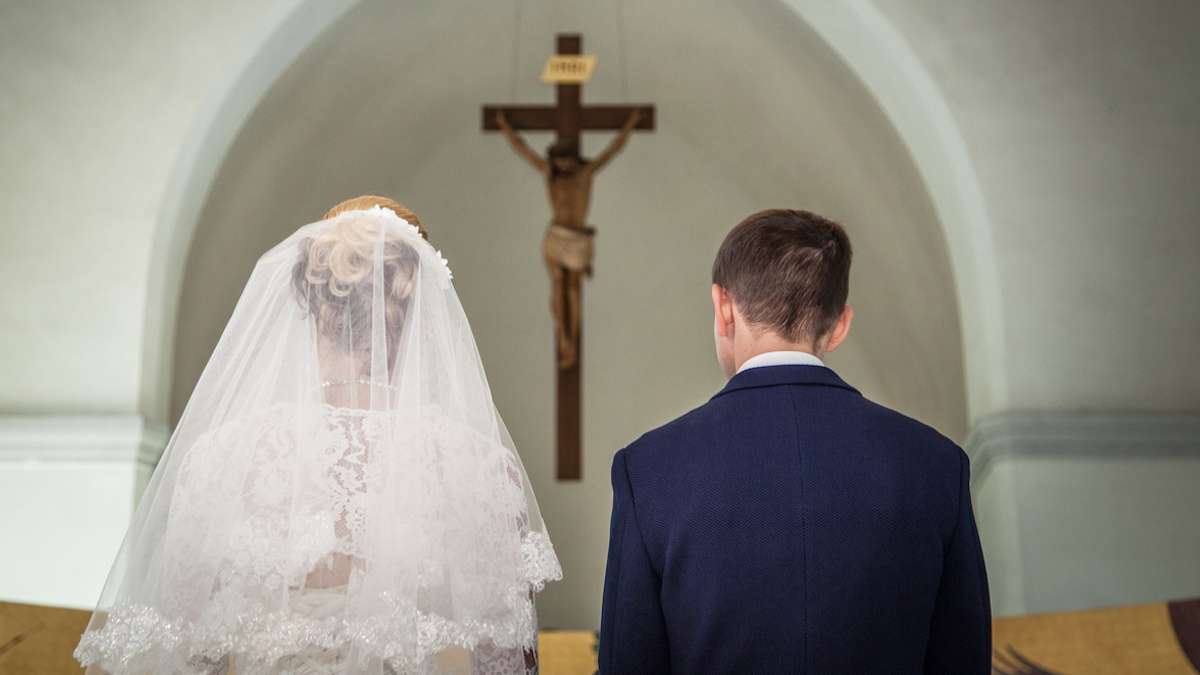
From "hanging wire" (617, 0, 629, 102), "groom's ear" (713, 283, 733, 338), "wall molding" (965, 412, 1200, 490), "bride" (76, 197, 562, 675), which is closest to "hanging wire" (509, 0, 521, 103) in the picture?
"hanging wire" (617, 0, 629, 102)

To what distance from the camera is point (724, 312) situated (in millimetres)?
2719

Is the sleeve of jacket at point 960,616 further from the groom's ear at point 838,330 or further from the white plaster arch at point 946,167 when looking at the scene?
the white plaster arch at point 946,167

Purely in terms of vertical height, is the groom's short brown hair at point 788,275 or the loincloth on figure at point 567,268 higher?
the loincloth on figure at point 567,268

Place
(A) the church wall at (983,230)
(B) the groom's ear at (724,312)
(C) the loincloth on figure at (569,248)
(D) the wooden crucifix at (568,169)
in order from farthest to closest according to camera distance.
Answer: (C) the loincloth on figure at (569,248) → (D) the wooden crucifix at (568,169) → (A) the church wall at (983,230) → (B) the groom's ear at (724,312)

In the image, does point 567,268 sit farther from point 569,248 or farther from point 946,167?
point 946,167

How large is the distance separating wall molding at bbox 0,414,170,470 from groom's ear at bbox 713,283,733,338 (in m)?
4.19

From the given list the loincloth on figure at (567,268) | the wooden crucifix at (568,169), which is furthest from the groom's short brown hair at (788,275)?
the loincloth on figure at (567,268)

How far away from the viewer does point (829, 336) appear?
272 cm

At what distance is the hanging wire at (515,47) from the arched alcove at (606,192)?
0.03 m

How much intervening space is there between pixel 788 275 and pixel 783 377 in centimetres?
19

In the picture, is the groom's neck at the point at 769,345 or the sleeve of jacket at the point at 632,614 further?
the groom's neck at the point at 769,345

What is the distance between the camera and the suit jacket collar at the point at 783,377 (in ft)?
8.65

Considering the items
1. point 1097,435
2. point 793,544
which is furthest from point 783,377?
point 1097,435

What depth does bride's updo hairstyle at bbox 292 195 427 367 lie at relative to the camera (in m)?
3.31
